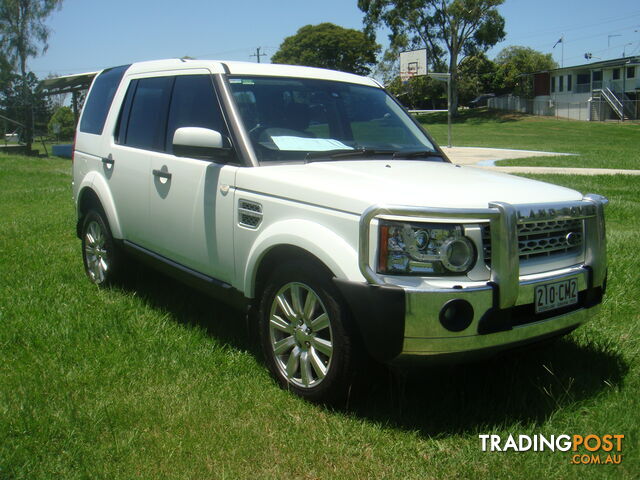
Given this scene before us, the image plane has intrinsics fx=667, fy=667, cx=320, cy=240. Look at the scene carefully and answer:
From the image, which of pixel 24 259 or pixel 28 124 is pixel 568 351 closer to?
pixel 24 259

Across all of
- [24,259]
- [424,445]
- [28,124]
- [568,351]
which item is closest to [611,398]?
[568,351]

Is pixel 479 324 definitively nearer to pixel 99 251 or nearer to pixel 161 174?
pixel 161 174

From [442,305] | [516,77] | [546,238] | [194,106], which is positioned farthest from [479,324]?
[516,77]

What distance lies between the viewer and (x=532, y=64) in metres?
73.9

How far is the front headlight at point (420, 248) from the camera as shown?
2984 mm

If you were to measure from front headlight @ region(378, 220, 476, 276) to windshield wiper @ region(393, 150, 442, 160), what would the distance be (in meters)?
1.39

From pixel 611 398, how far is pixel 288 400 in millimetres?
1698

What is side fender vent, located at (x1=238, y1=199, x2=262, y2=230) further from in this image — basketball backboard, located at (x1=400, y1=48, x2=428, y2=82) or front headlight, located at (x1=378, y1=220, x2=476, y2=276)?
basketball backboard, located at (x1=400, y1=48, x2=428, y2=82)

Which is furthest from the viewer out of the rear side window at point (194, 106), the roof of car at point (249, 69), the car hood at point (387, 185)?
the roof of car at point (249, 69)

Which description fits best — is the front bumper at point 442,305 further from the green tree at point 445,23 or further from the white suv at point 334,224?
the green tree at point 445,23

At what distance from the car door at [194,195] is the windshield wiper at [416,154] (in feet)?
3.63

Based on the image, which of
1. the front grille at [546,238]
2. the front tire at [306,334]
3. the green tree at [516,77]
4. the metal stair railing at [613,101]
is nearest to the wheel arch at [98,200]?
the front tire at [306,334]

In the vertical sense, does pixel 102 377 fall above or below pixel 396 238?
below

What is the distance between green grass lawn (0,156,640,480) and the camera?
117 inches
